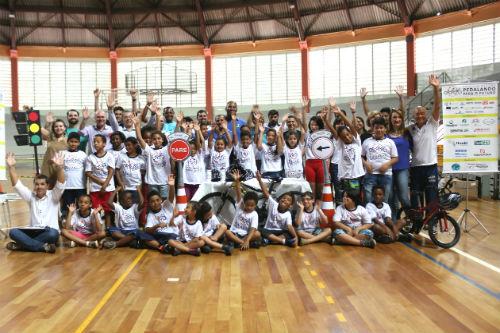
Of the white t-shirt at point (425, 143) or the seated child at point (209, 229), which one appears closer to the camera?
the seated child at point (209, 229)

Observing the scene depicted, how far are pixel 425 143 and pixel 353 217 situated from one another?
1.68 m

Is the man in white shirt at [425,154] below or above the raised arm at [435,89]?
below

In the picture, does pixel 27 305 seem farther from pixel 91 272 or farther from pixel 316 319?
pixel 316 319

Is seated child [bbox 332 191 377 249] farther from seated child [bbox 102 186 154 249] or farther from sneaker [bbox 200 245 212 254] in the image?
seated child [bbox 102 186 154 249]

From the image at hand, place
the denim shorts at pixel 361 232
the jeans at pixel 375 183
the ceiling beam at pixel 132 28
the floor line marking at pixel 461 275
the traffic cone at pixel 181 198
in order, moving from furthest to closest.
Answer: the ceiling beam at pixel 132 28
the jeans at pixel 375 183
the traffic cone at pixel 181 198
the denim shorts at pixel 361 232
the floor line marking at pixel 461 275

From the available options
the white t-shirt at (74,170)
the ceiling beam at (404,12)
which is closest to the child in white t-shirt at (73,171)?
the white t-shirt at (74,170)

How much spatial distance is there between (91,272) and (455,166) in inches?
241

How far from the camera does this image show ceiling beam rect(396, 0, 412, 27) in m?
21.0

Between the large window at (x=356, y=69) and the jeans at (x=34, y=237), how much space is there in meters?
18.6

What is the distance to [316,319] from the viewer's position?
4012 millimetres

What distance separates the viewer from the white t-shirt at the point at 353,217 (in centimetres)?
715

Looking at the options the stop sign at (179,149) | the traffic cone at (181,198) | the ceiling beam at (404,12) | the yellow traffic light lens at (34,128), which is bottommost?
the traffic cone at (181,198)

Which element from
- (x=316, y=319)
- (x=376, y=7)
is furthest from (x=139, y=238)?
(x=376, y=7)

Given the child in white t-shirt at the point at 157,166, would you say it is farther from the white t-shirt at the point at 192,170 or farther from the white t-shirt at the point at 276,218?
the white t-shirt at the point at 276,218
